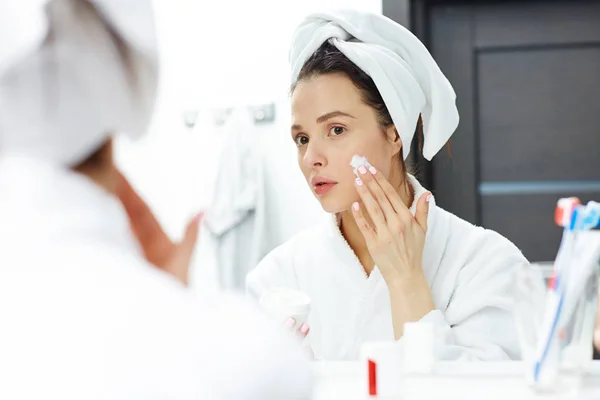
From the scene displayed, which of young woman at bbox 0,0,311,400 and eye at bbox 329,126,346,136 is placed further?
eye at bbox 329,126,346,136

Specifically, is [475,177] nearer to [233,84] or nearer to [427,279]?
[427,279]

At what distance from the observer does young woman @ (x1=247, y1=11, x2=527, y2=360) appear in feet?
2.12

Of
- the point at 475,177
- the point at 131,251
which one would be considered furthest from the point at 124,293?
the point at 475,177

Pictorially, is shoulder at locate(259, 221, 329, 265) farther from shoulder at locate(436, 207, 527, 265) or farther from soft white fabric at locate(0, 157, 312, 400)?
soft white fabric at locate(0, 157, 312, 400)

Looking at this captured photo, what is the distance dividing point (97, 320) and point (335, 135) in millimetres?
469

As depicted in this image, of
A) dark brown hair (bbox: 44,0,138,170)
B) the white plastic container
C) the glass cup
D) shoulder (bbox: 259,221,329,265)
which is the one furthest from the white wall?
dark brown hair (bbox: 44,0,138,170)

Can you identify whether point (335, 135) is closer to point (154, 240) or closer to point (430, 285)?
point (430, 285)

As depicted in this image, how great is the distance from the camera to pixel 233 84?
69 cm

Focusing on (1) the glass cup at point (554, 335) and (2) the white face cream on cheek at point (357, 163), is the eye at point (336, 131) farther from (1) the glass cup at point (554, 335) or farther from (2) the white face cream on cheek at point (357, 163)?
(1) the glass cup at point (554, 335)

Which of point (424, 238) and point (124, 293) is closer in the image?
point (124, 293)

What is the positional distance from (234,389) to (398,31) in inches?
20.5

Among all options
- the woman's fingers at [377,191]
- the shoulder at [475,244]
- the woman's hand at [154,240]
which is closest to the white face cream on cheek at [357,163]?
the woman's fingers at [377,191]

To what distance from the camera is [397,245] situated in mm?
648

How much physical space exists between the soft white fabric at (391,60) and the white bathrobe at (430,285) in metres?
0.08
